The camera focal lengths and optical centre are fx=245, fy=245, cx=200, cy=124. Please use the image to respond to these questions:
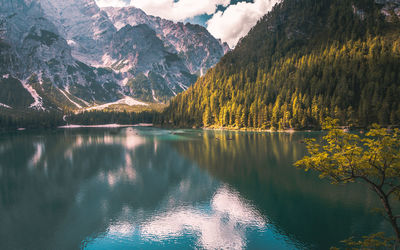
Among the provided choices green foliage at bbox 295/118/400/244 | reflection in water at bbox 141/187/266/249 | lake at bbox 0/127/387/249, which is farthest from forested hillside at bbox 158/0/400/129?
green foliage at bbox 295/118/400/244

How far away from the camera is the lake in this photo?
25.5 meters

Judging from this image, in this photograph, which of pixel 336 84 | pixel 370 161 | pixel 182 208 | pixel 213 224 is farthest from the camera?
pixel 336 84

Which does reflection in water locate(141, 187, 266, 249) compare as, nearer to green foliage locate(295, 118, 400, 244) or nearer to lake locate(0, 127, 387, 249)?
lake locate(0, 127, 387, 249)

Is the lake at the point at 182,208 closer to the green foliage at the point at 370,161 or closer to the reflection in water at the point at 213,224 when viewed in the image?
the reflection in water at the point at 213,224

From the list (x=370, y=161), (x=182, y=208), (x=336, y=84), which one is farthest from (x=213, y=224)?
(x=336, y=84)

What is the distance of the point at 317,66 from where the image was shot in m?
164

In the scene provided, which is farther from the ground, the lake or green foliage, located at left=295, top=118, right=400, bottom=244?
green foliage, located at left=295, top=118, right=400, bottom=244

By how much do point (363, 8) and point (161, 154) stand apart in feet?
691

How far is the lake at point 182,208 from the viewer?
1003 inches

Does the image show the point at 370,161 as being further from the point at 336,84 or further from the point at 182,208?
the point at 336,84

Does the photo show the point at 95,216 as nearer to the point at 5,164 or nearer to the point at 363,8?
the point at 5,164

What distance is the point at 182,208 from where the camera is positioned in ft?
111

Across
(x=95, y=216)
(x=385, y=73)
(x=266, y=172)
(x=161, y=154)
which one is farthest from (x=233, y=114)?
(x=95, y=216)

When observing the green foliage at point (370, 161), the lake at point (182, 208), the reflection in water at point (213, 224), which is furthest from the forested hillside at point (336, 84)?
the green foliage at point (370, 161)
